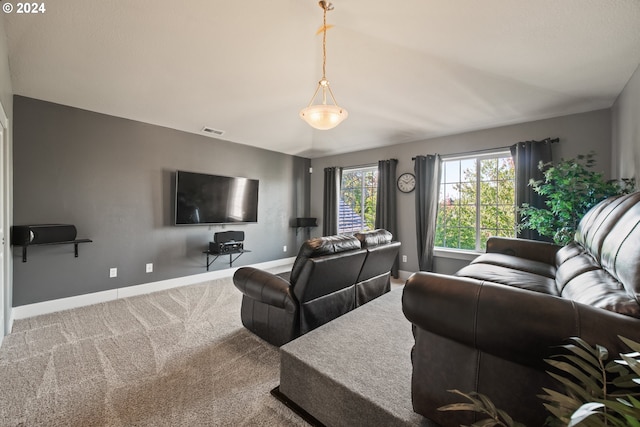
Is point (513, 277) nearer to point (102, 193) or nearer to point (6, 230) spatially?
point (6, 230)

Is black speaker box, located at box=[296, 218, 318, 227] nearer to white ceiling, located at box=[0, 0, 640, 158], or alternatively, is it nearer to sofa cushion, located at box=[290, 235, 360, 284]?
white ceiling, located at box=[0, 0, 640, 158]

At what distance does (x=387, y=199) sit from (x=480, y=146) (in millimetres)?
1651

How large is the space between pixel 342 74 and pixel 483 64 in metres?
1.48

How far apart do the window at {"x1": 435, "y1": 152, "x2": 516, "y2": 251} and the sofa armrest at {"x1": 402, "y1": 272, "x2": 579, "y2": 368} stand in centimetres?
345

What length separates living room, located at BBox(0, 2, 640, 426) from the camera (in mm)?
2580

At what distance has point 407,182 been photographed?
468cm

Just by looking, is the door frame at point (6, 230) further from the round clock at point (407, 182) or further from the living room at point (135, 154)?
the round clock at point (407, 182)

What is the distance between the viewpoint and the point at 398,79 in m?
3.09

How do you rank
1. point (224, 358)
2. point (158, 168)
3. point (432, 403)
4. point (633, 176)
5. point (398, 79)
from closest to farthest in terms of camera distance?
point (432, 403) → point (224, 358) → point (633, 176) → point (398, 79) → point (158, 168)

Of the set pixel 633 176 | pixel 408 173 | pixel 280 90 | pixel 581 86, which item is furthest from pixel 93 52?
pixel 633 176

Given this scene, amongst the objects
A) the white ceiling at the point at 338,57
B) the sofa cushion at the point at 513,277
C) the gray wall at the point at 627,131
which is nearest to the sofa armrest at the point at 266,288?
the sofa cushion at the point at 513,277

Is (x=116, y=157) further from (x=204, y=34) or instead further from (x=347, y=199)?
(x=347, y=199)

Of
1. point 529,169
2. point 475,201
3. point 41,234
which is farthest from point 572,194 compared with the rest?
point 41,234

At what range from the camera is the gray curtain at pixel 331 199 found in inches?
225
